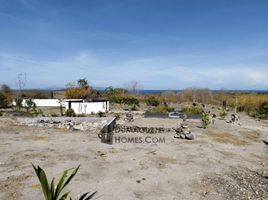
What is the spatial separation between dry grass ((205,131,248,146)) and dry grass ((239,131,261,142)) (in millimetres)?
959

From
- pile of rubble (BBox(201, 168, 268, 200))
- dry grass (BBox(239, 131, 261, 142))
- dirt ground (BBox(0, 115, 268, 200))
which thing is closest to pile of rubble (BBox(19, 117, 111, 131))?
dirt ground (BBox(0, 115, 268, 200))

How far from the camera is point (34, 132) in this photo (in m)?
18.9

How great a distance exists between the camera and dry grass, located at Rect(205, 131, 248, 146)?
16873 mm

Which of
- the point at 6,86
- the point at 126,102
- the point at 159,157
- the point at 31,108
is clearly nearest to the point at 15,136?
the point at 159,157

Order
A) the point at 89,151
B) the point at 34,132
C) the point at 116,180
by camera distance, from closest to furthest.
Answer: the point at 116,180 < the point at 89,151 < the point at 34,132

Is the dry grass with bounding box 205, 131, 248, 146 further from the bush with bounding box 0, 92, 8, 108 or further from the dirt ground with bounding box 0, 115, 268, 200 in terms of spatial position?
the bush with bounding box 0, 92, 8, 108

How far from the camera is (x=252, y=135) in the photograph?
65.6ft

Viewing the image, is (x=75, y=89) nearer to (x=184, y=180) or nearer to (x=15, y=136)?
(x=15, y=136)

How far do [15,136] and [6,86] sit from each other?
115 feet

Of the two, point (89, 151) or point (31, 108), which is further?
point (31, 108)

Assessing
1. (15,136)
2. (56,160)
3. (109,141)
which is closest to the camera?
(56,160)

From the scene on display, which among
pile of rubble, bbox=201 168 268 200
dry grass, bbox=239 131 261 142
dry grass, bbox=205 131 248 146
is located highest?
pile of rubble, bbox=201 168 268 200

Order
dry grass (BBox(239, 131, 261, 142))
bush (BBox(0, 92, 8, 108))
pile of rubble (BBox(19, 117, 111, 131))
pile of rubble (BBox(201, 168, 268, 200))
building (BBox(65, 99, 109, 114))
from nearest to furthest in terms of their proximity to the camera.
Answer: pile of rubble (BBox(201, 168, 268, 200))
dry grass (BBox(239, 131, 261, 142))
pile of rubble (BBox(19, 117, 111, 131))
building (BBox(65, 99, 109, 114))
bush (BBox(0, 92, 8, 108))

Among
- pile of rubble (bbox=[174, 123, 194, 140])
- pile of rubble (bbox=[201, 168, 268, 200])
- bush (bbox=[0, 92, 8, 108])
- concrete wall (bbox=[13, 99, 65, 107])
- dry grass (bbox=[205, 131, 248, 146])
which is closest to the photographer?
pile of rubble (bbox=[201, 168, 268, 200])
